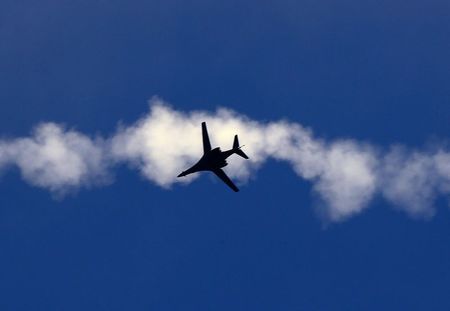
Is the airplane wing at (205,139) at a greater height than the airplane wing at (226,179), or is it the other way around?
the airplane wing at (205,139)

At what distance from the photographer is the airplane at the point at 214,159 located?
16600cm

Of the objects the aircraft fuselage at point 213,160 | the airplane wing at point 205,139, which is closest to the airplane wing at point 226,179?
the aircraft fuselage at point 213,160

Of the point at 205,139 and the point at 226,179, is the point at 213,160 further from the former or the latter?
the point at 226,179

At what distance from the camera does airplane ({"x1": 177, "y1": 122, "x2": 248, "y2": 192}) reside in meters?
166

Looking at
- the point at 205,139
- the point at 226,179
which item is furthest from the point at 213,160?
the point at 226,179

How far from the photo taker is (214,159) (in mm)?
167625

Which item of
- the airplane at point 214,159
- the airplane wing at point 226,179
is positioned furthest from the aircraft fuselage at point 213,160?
the airplane wing at point 226,179

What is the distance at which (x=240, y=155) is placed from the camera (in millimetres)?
166125

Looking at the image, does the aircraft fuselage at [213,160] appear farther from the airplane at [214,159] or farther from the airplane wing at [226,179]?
the airplane wing at [226,179]

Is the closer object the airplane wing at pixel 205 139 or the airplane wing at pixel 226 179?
the airplane wing at pixel 205 139

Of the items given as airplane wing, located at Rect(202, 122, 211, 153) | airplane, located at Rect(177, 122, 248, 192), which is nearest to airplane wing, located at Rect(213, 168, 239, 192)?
airplane, located at Rect(177, 122, 248, 192)

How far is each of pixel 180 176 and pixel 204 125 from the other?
524 inches

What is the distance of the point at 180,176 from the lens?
176 m

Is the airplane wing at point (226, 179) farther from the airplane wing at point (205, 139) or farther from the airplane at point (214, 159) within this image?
the airplane wing at point (205, 139)
